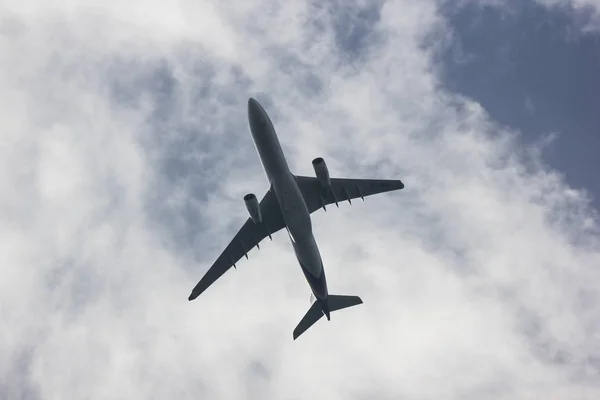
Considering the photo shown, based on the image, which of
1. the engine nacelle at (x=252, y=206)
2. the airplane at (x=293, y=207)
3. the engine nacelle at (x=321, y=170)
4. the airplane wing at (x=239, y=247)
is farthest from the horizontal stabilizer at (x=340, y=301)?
the engine nacelle at (x=321, y=170)

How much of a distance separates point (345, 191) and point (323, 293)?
9.55m

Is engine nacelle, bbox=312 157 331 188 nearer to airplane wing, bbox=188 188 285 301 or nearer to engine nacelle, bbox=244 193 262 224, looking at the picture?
engine nacelle, bbox=244 193 262 224

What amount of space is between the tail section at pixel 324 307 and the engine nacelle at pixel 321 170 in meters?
11.7

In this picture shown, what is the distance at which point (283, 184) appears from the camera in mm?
40812

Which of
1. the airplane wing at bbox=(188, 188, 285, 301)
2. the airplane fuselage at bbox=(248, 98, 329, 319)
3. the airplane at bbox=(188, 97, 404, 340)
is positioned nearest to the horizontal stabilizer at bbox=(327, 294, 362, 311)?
the airplane at bbox=(188, 97, 404, 340)

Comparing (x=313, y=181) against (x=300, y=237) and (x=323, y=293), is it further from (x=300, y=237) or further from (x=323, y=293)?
(x=323, y=293)

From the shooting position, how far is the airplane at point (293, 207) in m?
40.8

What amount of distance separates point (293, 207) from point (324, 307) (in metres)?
11.7

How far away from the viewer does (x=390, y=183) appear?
152 feet

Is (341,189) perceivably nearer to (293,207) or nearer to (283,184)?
(293,207)

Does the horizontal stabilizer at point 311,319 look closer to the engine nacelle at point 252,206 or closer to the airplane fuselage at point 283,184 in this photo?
the airplane fuselage at point 283,184

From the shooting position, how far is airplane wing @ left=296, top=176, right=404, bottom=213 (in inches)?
1838

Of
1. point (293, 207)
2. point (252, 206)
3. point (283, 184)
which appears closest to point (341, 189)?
point (293, 207)

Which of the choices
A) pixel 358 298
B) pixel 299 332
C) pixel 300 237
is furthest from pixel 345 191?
pixel 299 332
